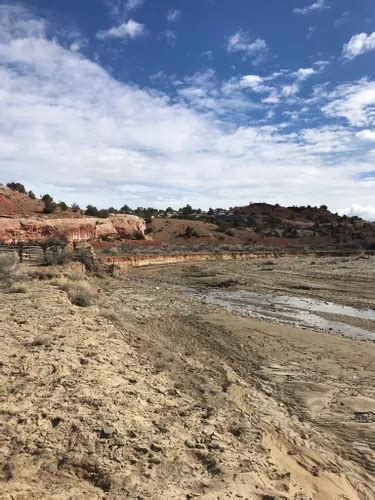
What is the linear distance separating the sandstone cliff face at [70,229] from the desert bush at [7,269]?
2003 centimetres

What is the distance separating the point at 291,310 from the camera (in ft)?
69.8

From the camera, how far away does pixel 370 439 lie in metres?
8.10

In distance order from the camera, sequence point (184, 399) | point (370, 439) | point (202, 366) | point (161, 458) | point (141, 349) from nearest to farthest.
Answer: point (161, 458)
point (370, 439)
point (184, 399)
point (202, 366)
point (141, 349)

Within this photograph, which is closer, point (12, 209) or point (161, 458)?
point (161, 458)

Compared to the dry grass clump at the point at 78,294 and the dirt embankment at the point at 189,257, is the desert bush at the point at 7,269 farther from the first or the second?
the dirt embankment at the point at 189,257

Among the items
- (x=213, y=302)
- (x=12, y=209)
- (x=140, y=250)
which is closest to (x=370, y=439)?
(x=213, y=302)

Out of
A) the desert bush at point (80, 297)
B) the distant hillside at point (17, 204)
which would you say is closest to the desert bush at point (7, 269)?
the desert bush at point (80, 297)

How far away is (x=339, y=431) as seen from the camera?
8.39 metres

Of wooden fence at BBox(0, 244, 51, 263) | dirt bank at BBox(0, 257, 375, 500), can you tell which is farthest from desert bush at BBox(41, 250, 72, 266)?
dirt bank at BBox(0, 257, 375, 500)

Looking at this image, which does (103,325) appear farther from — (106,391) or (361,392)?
(361,392)

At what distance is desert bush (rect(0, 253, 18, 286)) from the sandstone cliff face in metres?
20.0

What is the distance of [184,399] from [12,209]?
48.7 metres

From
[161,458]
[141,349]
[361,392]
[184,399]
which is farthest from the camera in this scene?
[141,349]

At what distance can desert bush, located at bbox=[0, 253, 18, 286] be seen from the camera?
20.4 meters
